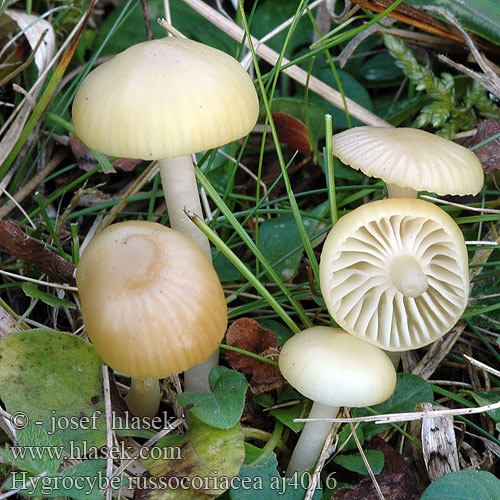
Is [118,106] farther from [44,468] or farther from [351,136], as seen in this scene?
[44,468]

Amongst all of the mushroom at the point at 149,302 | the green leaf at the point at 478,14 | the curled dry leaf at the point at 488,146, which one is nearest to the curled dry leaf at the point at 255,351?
the mushroom at the point at 149,302

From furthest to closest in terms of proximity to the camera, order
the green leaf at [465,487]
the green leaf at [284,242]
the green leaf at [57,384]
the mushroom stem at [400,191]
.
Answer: the green leaf at [284,242], the mushroom stem at [400,191], the green leaf at [57,384], the green leaf at [465,487]

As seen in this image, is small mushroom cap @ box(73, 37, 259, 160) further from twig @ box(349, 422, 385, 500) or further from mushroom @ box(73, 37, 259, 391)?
twig @ box(349, 422, 385, 500)

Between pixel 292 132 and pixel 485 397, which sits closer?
pixel 485 397

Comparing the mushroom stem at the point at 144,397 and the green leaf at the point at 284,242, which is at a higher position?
the green leaf at the point at 284,242

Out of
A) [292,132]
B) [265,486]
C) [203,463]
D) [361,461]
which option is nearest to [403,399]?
[361,461]

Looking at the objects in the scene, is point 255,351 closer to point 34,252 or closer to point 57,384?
point 57,384

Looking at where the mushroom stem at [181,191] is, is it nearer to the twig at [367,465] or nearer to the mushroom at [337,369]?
the mushroom at [337,369]

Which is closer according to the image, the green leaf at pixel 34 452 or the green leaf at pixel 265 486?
the green leaf at pixel 34 452
